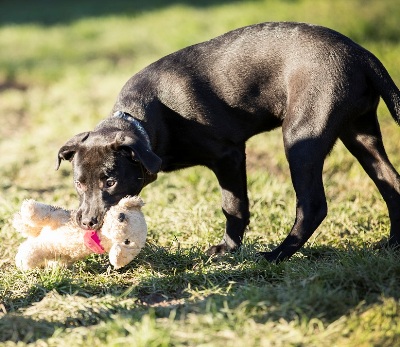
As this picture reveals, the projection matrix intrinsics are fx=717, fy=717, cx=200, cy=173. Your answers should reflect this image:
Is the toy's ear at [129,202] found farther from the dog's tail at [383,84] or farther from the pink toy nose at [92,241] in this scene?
the dog's tail at [383,84]

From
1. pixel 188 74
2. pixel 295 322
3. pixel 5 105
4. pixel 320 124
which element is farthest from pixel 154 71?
pixel 5 105

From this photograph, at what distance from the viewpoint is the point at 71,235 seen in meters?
4.26

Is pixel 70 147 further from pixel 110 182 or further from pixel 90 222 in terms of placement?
pixel 90 222

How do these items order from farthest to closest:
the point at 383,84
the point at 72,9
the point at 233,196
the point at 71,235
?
the point at 72,9, the point at 233,196, the point at 383,84, the point at 71,235

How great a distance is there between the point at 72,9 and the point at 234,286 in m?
16.7

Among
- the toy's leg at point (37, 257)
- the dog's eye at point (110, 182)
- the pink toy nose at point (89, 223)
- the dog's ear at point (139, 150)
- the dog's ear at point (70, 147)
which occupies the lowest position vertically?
the toy's leg at point (37, 257)

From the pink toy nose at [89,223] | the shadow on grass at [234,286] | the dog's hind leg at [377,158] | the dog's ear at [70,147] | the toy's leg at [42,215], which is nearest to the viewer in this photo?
the shadow on grass at [234,286]

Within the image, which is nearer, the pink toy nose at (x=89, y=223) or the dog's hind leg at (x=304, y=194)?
the pink toy nose at (x=89, y=223)

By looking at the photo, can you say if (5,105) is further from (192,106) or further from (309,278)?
(309,278)

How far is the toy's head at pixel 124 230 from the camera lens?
4098 mm

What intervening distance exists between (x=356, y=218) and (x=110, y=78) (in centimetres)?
604

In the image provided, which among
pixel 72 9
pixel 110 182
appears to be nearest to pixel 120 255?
pixel 110 182

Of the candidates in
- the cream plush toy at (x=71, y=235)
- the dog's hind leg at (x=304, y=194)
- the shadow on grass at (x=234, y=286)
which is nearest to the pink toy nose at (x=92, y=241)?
the cream plush toy at (x=71, y=235)

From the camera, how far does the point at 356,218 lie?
5273mm
